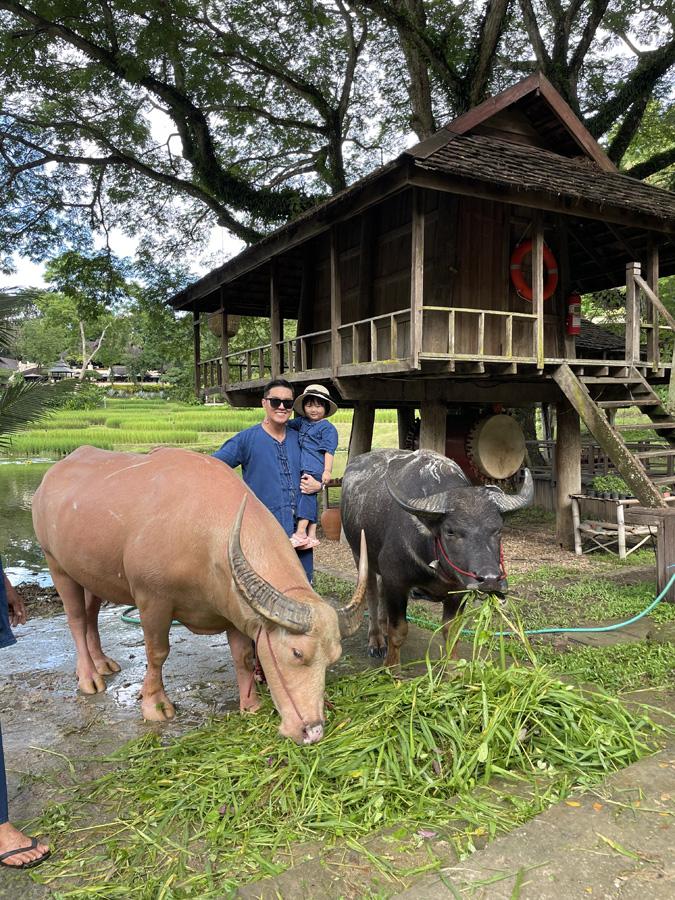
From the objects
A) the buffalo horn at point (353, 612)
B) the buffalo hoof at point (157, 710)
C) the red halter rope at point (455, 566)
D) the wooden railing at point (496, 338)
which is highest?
the wooden railing at point (496, 338)

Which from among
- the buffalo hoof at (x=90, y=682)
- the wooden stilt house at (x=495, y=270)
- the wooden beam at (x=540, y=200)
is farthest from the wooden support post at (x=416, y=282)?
the buffalo hoof at (x=90, y=682)

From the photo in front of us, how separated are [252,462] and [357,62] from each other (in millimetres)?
14482

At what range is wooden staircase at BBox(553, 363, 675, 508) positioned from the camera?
7.64 m

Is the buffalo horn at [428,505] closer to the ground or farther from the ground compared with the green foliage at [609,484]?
farther from the ground

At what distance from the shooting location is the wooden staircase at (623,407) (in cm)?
764

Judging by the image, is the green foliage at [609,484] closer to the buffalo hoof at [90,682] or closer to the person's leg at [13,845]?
the buffalo hoof at [90,682]

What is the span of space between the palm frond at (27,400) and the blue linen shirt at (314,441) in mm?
2187

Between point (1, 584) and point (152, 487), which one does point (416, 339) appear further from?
point (1, 584)

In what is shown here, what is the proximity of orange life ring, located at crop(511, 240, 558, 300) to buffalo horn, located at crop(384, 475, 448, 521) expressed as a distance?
20.5 feet

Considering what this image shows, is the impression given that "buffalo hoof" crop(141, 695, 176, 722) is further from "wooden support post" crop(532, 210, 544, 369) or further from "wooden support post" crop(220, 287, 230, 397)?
"wooden support post" crop(220, 287, 230, 397)

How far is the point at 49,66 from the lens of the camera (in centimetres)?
1443

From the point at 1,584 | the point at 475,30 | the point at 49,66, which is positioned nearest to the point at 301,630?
the point at 1,584

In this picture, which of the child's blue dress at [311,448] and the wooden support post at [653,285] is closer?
the child's blue dress at [311,448]

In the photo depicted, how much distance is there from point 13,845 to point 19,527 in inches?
496
